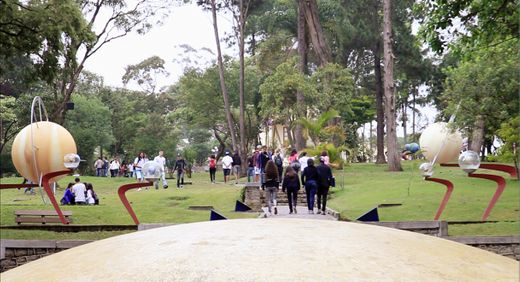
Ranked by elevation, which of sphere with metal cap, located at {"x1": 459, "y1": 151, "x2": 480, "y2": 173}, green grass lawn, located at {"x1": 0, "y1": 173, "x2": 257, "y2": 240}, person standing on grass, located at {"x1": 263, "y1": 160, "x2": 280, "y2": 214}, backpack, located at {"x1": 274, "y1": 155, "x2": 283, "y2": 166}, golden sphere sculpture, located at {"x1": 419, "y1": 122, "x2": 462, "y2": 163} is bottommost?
green grass lawn, located at {"x1": 0, "y1": 173, "x2": 257, "y2": 240}

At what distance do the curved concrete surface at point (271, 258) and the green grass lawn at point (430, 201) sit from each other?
8888 millimetres

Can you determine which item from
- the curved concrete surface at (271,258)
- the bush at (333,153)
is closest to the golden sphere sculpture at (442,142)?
the bush at (333,153)

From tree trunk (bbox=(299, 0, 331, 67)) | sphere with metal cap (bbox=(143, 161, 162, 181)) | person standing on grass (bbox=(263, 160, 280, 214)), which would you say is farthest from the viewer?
tree trunk (bbox=(299, 0, 331, 67))

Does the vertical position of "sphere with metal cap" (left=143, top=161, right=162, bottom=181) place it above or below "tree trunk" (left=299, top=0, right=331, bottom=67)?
below

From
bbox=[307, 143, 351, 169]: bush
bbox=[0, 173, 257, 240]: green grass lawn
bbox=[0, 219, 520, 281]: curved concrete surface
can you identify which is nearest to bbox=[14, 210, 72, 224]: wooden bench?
bbox=[0, 173, 257, 240]: green grass lawn

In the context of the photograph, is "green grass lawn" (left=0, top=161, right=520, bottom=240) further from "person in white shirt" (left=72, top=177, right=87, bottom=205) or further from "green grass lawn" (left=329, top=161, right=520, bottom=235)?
"person in white shirt" (left=72, top=177, right=87, bottom=205)

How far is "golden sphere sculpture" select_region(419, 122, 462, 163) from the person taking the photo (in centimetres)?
1775

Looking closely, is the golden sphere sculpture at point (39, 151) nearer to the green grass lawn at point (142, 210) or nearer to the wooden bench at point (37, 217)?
the green grass lawn at point (142, 210)

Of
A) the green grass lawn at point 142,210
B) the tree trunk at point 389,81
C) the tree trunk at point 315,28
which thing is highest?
the tree trunk at point 315,28

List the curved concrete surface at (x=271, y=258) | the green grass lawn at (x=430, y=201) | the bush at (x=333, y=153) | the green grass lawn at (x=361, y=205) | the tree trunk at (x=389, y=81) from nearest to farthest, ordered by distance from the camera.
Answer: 1. the curved concrete surface at (x=271, y=258)
2. the green grass lawn at (x=361, y=205)
3. the green grass lawn at (x=430, y=201)
4. the bush at (x=333, y=153)
5. the tree trunk at (x=389, y=81)

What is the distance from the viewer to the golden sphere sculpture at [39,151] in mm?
13502

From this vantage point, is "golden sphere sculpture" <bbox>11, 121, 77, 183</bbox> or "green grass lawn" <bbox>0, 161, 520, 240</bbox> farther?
"golden sphere sculpture" <bbox>11, 121, 77, 183</bbox>

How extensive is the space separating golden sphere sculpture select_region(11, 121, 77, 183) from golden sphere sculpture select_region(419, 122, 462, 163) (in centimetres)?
1088

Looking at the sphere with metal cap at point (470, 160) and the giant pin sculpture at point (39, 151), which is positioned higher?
the giant pin sculpture at point (39, 151)
